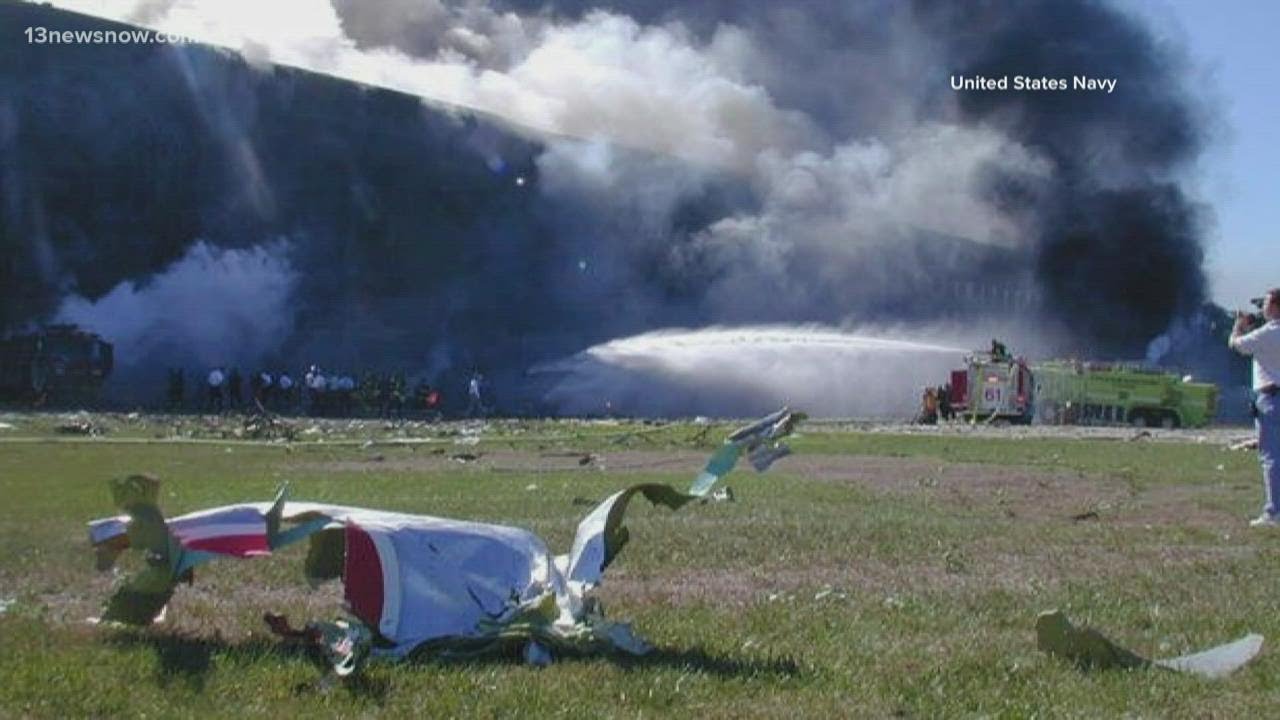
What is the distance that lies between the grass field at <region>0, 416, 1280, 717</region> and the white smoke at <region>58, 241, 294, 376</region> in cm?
3782

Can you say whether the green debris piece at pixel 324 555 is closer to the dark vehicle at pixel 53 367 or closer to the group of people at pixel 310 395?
the group of people at pixel 310 395

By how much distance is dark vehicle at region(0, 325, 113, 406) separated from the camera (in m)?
47.7

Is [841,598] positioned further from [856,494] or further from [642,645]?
[856,494]

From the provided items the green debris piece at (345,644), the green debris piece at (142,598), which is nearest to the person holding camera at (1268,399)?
the green debris piece at (345,644)

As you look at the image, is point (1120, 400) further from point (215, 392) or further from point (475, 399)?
point (215, 392)

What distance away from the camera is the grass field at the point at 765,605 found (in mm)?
→ 5883

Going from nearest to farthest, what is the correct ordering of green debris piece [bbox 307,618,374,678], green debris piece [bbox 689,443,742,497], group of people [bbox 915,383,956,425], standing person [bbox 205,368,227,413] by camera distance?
green debris piece [bbox 307,618,374,678]
green debris piece [bbox 689,443,742,497]
standing person [bbox 205,368,227,413]
group of people [bbox 915,383,956,425]

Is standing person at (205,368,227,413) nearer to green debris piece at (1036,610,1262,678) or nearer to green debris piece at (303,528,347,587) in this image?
green debris piece at (303,528,347,587)

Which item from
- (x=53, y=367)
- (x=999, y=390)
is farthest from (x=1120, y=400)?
(x=53, y=367)

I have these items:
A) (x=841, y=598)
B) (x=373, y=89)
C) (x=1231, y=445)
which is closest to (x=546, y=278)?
(x=373, y=89)

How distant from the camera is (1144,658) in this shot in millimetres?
6742

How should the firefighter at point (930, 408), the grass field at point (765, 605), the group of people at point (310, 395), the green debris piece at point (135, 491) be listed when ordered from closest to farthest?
the grass field at point (765, 605), the green debris piece at point (135, 491), the group of people at point (310, 395), the firefighter at point (930, 408)

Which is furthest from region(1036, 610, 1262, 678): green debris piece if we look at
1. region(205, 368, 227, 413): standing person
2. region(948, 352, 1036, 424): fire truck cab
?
region(205, 368, 227, 413): standing person

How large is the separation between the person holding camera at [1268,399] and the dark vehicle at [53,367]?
41.0 meters
